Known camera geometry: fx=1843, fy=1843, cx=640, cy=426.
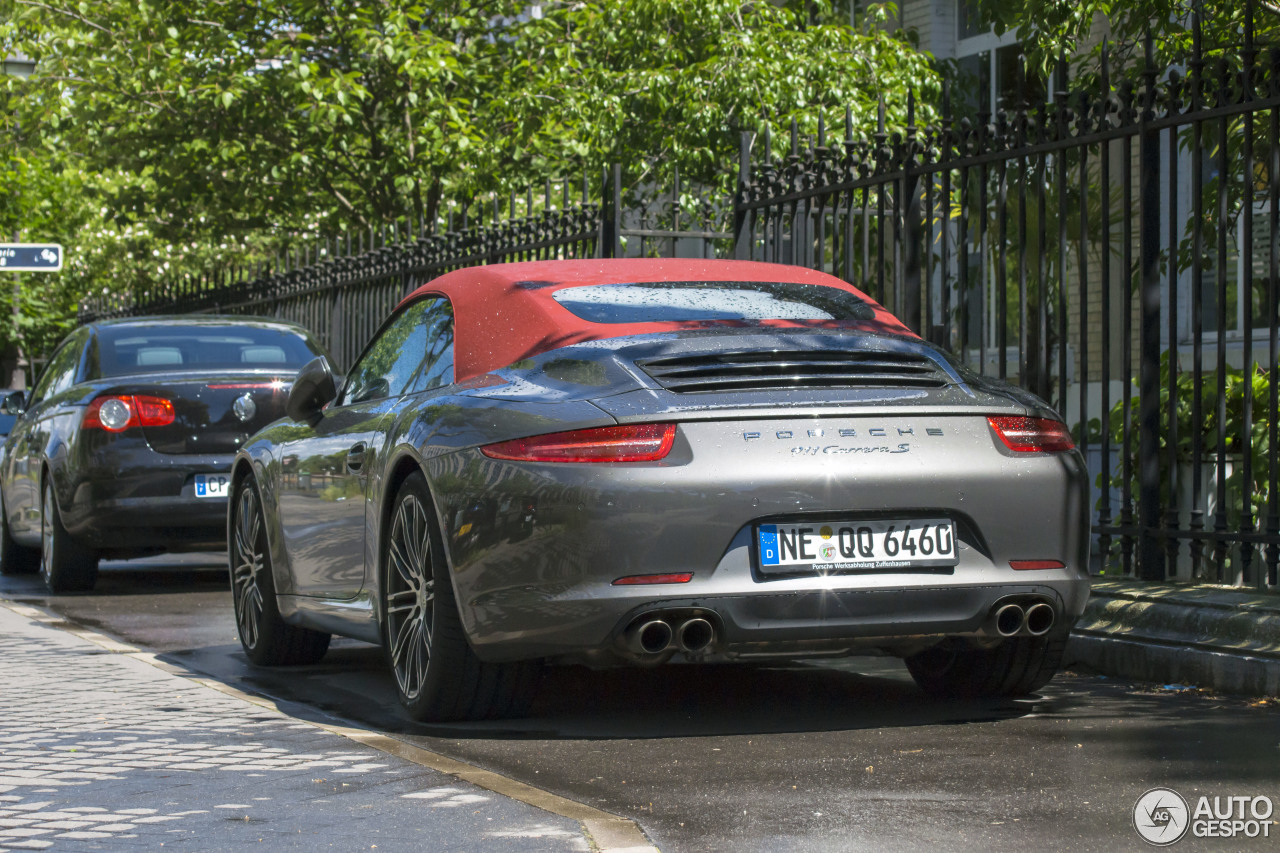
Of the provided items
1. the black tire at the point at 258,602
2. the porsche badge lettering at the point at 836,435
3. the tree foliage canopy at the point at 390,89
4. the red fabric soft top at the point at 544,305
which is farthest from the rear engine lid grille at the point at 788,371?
the tree foliage canopy at the point at 390,89

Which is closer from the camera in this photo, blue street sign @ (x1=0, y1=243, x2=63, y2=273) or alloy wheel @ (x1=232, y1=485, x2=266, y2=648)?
alloy wheel @ (x1=232, y1=485, x2=266, y2=648)

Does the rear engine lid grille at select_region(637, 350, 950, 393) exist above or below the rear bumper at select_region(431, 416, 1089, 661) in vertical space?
above

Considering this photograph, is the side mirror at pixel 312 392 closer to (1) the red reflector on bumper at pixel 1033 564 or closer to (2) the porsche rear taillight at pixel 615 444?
(2) the porsche rear taillight at pixel 615 444

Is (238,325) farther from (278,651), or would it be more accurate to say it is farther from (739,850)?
(739,850)

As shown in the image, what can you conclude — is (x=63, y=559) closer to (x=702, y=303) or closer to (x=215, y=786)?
(x=702, y=303)

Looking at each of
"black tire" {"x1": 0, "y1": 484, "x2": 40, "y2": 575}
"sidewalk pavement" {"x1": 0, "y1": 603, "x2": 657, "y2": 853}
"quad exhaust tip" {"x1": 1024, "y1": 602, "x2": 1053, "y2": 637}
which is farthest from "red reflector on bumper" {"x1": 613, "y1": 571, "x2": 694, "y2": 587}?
"black tire" {"x1": 0, "y1": 484, "x2": 40, "y2": 575}

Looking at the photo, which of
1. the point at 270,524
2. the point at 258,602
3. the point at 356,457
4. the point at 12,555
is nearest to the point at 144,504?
the point at 12,555

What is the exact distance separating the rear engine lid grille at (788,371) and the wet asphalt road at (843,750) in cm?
102

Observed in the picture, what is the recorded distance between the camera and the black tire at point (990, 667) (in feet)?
19.0

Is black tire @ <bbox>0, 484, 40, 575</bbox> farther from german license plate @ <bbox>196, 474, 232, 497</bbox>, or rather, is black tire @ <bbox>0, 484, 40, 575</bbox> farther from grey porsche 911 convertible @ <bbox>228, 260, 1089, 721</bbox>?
grey porsche 911 convertible @ <bbox>228, 260, 1089, 721</bbox>

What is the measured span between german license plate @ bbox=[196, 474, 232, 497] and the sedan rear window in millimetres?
705

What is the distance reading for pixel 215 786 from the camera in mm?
4703

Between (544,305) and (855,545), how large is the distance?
4.63ft

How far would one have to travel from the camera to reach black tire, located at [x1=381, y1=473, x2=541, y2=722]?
5453 millimetres
